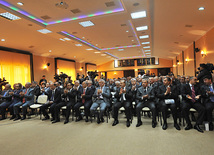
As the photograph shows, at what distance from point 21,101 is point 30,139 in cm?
279

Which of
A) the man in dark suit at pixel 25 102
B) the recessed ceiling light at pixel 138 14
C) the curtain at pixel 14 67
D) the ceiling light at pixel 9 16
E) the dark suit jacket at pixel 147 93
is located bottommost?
the man in dark suit at pixel 25 102

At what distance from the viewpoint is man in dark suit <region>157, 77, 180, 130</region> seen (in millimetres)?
3986

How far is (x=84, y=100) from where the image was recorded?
5.21m

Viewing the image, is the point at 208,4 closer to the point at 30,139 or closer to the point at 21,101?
the point at 30,139

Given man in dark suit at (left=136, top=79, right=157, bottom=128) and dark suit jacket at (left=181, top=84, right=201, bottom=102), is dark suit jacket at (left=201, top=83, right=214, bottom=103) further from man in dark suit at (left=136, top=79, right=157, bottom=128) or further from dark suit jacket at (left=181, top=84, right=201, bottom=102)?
man in dark suit at (left=136, top=79, right=157, bottom=128)

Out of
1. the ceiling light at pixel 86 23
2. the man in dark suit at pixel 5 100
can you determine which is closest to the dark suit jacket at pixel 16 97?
the man in dark suit at pixel 5 100

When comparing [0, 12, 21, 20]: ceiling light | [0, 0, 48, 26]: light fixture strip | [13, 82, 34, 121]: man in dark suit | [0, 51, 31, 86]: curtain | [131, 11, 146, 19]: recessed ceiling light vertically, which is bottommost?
[13, 82, 34, 121]: man in dark suit

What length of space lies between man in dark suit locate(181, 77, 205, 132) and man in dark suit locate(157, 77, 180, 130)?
226mm

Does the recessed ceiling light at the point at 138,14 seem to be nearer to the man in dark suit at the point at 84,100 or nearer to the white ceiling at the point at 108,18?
the white ceiling at the point at 108,18

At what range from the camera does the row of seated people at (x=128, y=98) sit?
13.0 feet

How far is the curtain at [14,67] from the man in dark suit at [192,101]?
959cm

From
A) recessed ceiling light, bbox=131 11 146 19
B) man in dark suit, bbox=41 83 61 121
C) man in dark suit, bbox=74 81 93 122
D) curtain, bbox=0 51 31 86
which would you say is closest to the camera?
man in dark suit, bbox=74 81 93 122

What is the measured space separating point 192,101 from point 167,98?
613 mm

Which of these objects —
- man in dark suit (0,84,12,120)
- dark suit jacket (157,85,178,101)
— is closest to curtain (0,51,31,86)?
man in dark suit (0,84,12,120)
